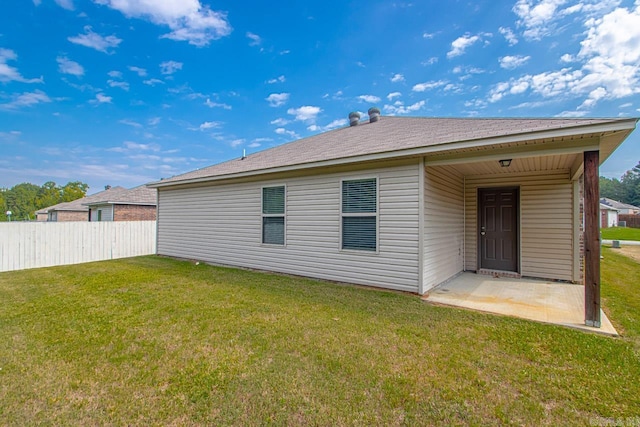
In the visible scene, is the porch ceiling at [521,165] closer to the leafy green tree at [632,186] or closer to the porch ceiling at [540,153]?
the porch ceiling at [540,153]

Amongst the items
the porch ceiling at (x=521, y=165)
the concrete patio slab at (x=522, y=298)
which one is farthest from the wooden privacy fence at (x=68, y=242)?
the porch ceiling at (x=521, y=165)

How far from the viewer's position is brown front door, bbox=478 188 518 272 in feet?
20.8

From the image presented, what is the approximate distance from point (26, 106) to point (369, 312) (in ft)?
63.3

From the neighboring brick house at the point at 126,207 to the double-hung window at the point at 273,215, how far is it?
41.7 ft

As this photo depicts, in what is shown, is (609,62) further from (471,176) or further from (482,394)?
(482,394)

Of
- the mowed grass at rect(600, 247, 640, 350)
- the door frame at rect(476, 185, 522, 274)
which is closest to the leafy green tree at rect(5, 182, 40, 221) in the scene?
the door frame at rect(476, 185, 522, 274)

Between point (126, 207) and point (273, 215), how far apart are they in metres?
13.7

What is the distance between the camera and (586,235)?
3.29m

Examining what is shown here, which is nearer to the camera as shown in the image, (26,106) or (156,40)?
(156,40)

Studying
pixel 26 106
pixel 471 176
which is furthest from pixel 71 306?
pixel 26 106

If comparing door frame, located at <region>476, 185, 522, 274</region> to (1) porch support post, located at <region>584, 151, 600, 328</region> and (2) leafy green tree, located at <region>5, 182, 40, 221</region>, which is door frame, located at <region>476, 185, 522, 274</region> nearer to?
(1) porch support post, located at <region>584, 151, 600, 328</region>

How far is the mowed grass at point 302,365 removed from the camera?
6.27 ft

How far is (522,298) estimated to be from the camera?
4.58 m

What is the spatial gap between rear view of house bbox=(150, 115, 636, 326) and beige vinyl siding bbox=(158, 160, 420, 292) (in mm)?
24
